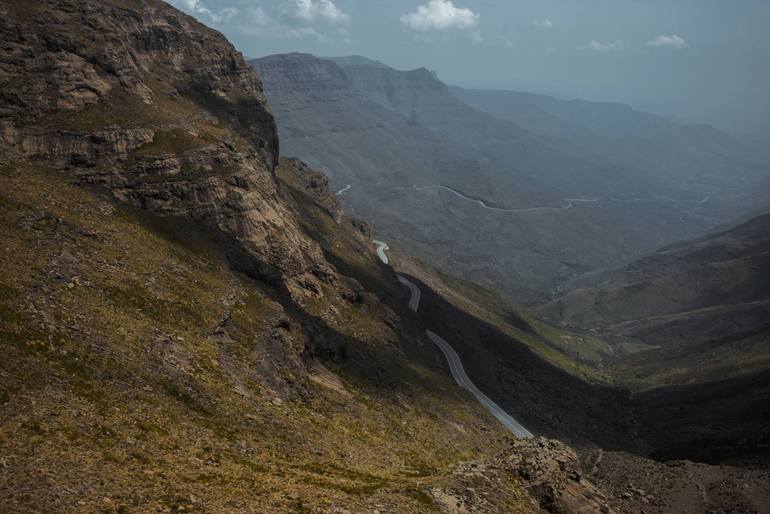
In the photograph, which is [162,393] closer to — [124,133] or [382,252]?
[124,133]

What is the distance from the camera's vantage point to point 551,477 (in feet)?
140

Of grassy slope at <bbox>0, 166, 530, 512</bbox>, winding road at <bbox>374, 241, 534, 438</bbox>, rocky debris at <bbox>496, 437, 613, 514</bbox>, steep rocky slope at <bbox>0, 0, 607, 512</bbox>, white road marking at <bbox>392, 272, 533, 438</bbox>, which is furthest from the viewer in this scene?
winding road at <bbox>374, 241, 534, 438</bbox>

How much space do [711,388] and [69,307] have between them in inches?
4418

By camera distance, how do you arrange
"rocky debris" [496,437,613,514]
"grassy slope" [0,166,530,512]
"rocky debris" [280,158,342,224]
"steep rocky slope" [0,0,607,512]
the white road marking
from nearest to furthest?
1. "grassy slope" [0,166,530,512]
2. "steep rocky slope" [0,0,607,512]
3. "rocky debris" [496,437,613,514]
4. the white road marking
5. "rocky debris" [280,158,342,224]

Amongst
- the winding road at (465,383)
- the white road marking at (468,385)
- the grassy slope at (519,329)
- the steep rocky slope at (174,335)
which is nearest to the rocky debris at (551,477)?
the steep rocky slope at (174,335)

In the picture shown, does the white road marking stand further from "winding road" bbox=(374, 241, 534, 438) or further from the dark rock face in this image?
the dark rock face

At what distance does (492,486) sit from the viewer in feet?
129

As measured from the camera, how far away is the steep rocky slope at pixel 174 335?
94.4 feet

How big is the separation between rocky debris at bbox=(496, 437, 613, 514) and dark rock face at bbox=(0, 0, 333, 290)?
37128 millimetres

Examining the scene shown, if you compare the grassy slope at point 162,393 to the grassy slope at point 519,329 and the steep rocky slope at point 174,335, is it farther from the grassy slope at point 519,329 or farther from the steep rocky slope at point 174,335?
the grassy slope at point 519,329

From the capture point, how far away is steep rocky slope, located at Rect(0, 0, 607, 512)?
94.4ft

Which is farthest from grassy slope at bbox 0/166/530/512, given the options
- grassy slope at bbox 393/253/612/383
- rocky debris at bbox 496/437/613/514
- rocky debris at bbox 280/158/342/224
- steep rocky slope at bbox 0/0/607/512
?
rocky debris at bbox 280/158/342/224

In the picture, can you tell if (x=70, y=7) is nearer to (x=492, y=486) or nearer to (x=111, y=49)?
(x=111, y=49)

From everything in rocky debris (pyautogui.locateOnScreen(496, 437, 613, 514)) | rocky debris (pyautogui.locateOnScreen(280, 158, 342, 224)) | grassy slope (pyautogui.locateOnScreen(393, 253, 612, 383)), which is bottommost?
grassy slope (pyautogui.locateOnScreen(393, 253, 612, 383))
